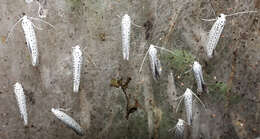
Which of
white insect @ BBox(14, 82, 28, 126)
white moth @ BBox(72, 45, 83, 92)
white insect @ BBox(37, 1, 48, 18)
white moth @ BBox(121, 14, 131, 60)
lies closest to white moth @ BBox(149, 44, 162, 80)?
white moth @ BBox(121, 14, 131, 60)

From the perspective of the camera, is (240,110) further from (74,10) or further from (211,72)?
(74,10)

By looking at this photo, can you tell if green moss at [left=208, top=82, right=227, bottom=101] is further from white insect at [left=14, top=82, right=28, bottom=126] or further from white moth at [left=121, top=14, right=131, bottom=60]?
white insect at [left=14, top=82, right=28, bottom=126]

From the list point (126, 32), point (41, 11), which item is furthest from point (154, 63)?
point (41, 11)

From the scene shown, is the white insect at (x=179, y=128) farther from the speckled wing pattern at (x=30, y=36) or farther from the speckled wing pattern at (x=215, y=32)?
the speckled wing pattern at (x=30, y=36)

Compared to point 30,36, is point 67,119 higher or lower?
lower

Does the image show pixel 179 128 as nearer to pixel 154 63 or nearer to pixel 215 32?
pixel 154 63

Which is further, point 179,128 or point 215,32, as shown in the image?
point 179,128
